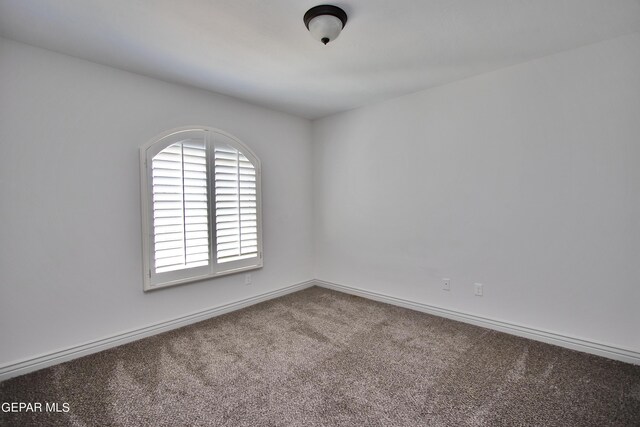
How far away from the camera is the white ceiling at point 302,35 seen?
1845 mm

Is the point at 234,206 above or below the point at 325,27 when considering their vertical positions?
below

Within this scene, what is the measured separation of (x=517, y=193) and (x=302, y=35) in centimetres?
225

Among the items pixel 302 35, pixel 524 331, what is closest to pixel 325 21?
pixel 302 35

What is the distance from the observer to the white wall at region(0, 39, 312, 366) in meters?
2.15

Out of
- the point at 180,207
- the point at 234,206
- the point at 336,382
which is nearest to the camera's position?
the point at 336,382

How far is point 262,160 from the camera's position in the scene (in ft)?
12.1

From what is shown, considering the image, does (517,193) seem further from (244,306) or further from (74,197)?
(74,197)

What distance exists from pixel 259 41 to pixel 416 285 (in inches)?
112

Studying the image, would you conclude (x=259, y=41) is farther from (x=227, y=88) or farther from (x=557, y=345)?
(x=557, y=345)

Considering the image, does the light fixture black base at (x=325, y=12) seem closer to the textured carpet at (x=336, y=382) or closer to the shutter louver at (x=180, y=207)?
the shutter louver at (x=180, y=207)

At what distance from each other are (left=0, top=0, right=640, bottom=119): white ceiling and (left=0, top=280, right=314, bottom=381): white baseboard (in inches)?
91.9

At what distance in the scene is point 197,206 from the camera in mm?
2992

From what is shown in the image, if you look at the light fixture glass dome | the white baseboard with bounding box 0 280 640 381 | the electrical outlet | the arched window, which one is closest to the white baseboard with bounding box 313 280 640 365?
the white baseboard with bounding box 0 280 640 381

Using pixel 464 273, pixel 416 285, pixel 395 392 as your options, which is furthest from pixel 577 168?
pixel 395 392
